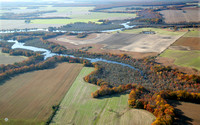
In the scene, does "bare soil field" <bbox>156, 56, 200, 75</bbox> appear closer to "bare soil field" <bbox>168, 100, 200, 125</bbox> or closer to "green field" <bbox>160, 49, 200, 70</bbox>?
"green field" <bbox>160, 49, 200, 70</bbox>

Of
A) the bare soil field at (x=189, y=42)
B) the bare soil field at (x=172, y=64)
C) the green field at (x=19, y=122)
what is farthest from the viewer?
the bare soil field at (x=189, y=42)

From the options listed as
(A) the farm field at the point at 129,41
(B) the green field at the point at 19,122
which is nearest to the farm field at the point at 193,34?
(A) the farm field at the point at 129,41

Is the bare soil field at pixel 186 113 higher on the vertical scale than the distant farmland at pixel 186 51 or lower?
lower

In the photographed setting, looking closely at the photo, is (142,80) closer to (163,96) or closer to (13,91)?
(163,96)

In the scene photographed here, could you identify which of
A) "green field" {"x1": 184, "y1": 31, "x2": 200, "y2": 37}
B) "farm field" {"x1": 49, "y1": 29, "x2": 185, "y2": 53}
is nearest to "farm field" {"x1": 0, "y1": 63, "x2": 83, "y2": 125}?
"farm field" {"x1": 49, "y1": 29, "x2": 185, "y2": 53}

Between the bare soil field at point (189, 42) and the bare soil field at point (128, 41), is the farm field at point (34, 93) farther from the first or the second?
the bare soil field at point (189, 42)

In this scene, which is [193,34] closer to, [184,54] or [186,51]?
[186,51]
